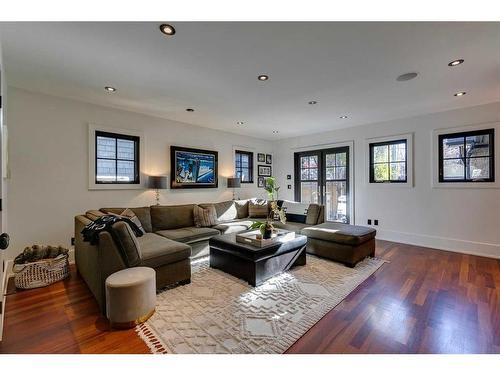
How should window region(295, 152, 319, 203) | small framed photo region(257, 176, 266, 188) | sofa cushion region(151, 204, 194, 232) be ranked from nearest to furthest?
sofa cushion region(151, 204, 194, 232), window region(295, 152, 319, 203), small framed photo region(257, 176, 266, 188)

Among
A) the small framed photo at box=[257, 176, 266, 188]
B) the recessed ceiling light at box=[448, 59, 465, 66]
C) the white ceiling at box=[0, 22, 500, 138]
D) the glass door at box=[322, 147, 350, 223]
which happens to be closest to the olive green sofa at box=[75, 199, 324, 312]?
the glass door at box=[322, 147, 350, 223]

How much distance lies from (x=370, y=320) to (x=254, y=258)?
1.25 meters

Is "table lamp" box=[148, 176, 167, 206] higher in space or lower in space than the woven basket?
higher

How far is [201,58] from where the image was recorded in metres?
2.29

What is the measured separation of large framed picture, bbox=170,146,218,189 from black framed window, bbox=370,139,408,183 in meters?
3.56

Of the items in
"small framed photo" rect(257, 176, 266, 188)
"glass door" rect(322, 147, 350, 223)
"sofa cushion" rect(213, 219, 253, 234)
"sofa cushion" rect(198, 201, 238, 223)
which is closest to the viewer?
"sofa cushion" rect(213, 219, 253, 234)

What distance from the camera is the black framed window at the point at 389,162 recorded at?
4.62m

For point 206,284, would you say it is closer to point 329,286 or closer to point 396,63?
point 329,286

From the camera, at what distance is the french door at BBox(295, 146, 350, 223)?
550 centimetres

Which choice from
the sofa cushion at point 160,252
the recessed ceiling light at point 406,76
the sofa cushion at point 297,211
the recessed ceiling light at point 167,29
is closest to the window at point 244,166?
the sofa cushion at point 297,211

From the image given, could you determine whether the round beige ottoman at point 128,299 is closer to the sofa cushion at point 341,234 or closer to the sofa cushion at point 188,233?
the sofa cushion at point 188,233

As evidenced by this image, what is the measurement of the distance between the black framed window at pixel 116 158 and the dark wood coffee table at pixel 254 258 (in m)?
2.07

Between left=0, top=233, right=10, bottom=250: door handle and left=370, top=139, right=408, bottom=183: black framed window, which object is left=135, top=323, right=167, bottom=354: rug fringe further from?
left=370, top=139, right=408, bottom=183: black framed window
